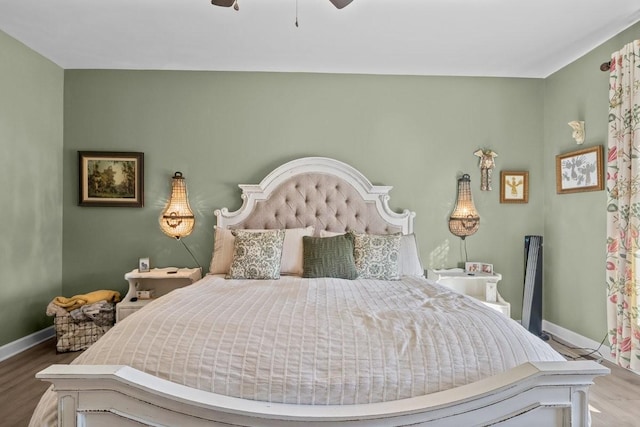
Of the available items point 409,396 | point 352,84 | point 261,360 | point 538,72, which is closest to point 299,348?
point 261,360

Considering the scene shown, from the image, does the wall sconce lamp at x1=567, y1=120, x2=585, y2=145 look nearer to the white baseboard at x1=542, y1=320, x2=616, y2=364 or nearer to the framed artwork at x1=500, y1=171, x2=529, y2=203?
the framed artwork at x1=500, y1=171, x2=529, y2=203

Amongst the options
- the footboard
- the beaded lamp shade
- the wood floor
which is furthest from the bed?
the beaded lamp shade

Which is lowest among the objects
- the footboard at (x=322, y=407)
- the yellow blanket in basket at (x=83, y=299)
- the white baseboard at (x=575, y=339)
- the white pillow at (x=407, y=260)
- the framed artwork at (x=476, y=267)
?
the white baseboard at (x=575, y=339)

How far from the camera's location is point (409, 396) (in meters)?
1.32

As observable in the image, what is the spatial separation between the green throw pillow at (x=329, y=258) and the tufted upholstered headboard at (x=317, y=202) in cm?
55

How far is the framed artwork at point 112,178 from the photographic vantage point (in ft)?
12.1

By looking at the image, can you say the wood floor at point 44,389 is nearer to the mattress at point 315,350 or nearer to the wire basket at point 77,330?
the wire basket at point 77,330

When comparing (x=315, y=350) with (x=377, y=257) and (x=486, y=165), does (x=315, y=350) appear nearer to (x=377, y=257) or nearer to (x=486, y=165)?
(x=377, y=257)

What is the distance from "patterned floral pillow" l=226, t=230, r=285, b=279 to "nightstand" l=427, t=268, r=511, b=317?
1.59 m

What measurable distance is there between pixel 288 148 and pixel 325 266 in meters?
1.47

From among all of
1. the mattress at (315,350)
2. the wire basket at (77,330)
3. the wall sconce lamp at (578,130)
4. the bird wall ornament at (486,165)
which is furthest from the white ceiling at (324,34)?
the wire basket at (77,330)

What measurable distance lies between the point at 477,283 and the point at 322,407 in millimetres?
Result: 2793

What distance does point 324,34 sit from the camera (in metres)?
3.02

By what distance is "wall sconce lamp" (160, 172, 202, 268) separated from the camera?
3428mm
